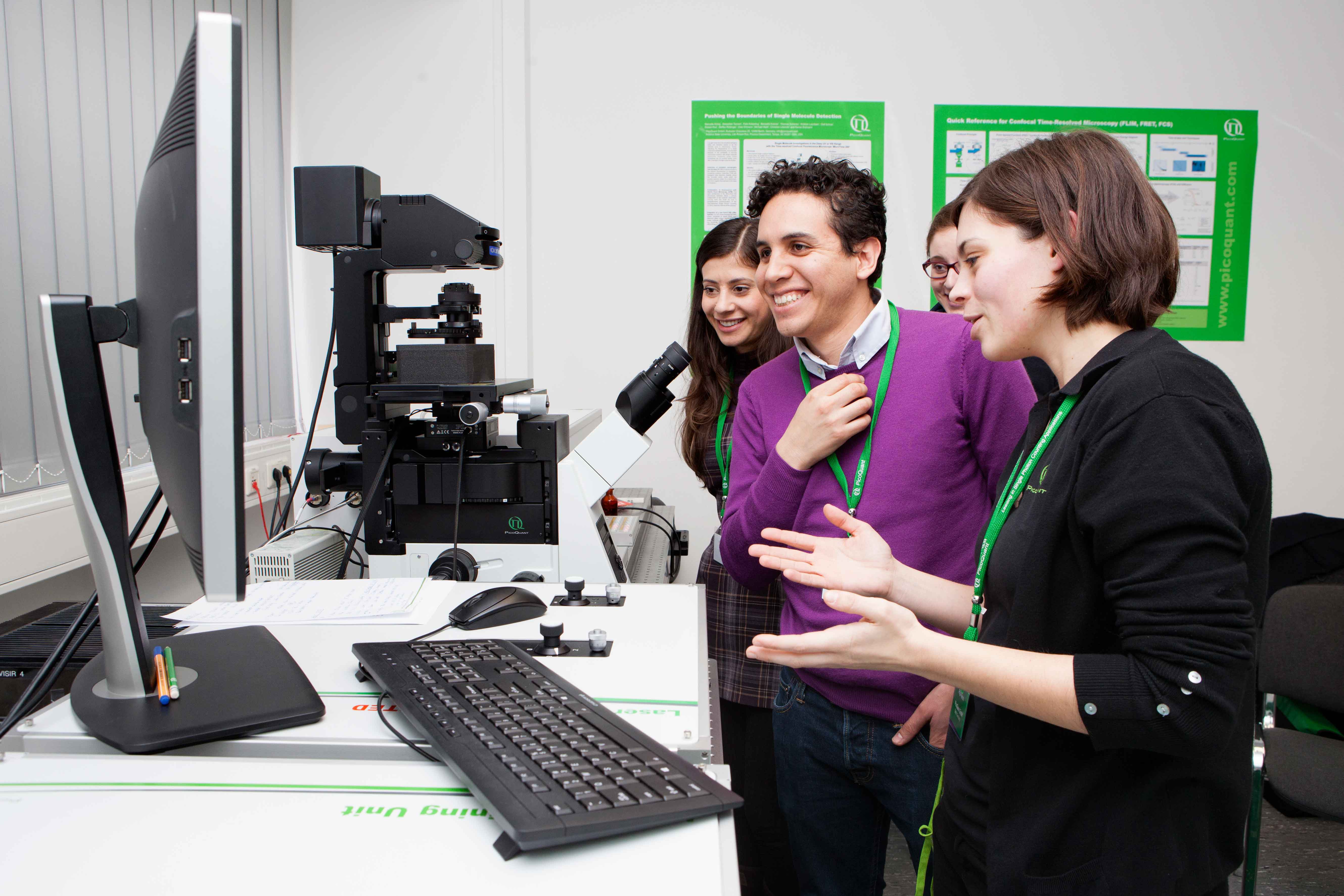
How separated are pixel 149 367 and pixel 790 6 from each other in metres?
2.52

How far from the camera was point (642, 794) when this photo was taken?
632mm

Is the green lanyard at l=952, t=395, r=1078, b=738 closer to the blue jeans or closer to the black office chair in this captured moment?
the blue jeans

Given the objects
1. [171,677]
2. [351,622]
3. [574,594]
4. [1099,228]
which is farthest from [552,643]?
[1099,228]

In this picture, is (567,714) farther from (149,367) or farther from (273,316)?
(273,316)

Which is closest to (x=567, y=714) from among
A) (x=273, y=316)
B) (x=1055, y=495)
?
(x=1055, y=495)

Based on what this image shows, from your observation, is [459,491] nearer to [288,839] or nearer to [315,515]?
[315,515]

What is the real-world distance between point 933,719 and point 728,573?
501 millimetres

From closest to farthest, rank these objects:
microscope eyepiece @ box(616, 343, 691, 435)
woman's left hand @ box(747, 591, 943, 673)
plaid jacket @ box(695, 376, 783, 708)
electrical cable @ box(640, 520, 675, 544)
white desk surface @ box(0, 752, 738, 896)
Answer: white desk surface @ box(0, 752, 738, 896), woman's left hand @ box(747, 591, 943, 673), microscope eyepiece @ box(616, 343, 691, 435), plaid jacket @ box(695, 376, 783, 708), electrical cable @ box(640, 520, 675, 544)

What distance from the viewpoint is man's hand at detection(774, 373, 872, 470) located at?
1170 mm

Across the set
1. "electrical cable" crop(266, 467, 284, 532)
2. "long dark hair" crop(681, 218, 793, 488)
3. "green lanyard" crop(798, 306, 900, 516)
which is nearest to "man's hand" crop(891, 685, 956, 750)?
"green lanyard" crop(798, 306, 900, 516)

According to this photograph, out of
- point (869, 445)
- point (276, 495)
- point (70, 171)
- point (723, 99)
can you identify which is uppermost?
point (723, 99)

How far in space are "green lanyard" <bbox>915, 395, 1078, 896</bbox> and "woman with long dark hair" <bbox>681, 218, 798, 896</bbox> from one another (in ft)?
2.05

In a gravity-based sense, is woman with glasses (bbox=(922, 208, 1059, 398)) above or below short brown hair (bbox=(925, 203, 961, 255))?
below

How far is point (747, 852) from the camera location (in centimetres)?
174
